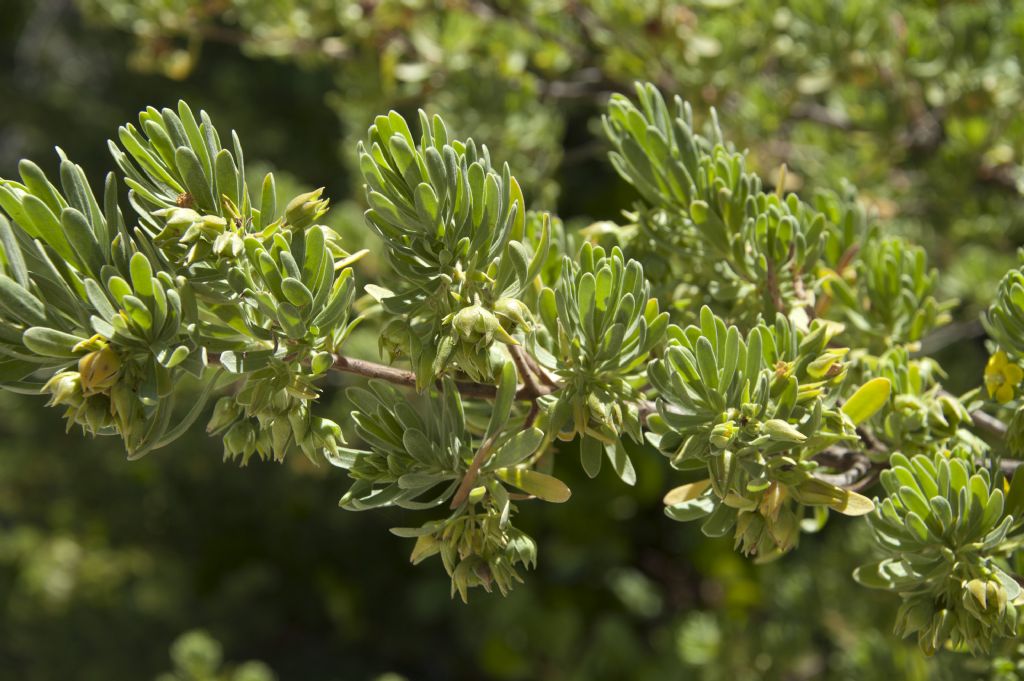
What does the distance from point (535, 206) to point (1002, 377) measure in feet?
2.18

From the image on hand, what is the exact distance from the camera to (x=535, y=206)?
48.1 inches

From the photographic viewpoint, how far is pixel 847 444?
26.7 inches

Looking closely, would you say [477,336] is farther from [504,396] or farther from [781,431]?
[781,431]

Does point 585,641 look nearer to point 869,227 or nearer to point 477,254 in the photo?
point 869,227

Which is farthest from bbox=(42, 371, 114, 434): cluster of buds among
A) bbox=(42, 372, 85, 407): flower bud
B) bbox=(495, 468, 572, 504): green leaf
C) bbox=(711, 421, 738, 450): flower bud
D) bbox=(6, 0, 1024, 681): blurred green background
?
bbox=(6, 0, 1024, 681): blurred green background

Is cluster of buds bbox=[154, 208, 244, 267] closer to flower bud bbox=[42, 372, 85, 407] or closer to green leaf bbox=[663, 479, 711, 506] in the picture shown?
flower bud bbox=[42, 372, 85, 407]

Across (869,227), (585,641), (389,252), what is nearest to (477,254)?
(389,252)

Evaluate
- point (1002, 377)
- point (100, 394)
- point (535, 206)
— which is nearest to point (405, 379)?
point (100, 394)

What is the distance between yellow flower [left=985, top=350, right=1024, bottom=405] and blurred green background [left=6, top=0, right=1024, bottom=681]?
23 centimetres

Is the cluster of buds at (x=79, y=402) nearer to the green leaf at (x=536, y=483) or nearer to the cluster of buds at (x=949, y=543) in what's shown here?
the green leaf at (x=536, y=483)

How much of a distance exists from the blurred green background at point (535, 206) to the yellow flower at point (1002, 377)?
23cm

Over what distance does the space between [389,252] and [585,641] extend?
6.40ft

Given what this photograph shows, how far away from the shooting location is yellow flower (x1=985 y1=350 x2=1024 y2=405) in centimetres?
69

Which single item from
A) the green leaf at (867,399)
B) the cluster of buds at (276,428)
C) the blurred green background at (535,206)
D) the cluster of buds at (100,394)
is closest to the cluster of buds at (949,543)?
the green leaf at (867,399)
